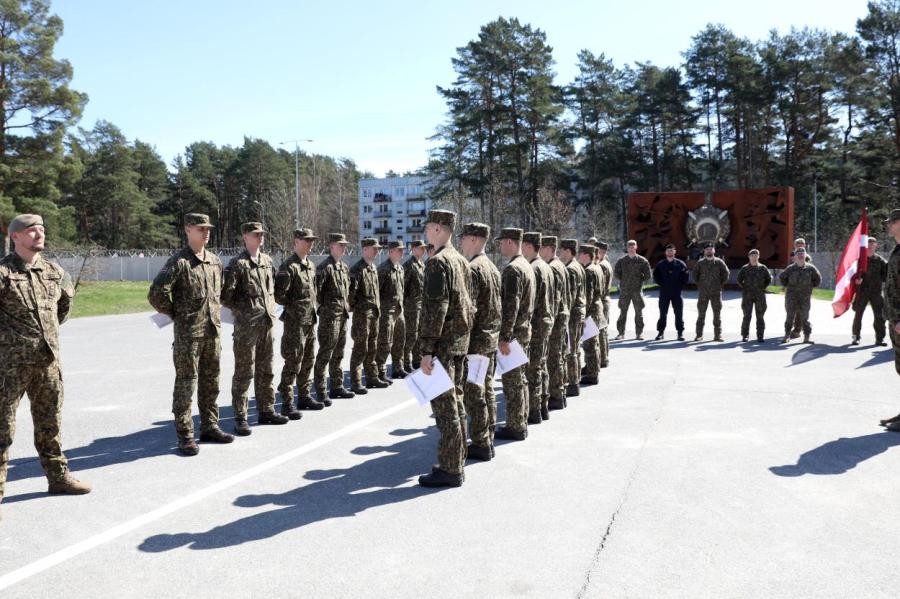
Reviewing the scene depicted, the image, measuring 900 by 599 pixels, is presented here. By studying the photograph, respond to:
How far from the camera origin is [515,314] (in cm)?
644

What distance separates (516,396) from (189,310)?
301 centimetres

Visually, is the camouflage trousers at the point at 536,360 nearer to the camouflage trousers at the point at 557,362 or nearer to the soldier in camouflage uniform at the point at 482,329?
the camouflage trousers at the point at 557,362

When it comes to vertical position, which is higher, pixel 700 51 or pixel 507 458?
pixel 700 51

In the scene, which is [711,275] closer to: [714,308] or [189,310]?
[714,308]

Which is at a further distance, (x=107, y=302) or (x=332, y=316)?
(x=107, y=302)

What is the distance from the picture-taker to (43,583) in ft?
11.9

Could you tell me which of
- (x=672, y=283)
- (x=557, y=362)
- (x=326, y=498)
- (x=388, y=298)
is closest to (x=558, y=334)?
(x=557, y=362)

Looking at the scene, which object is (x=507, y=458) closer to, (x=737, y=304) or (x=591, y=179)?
(x=737, y=304)

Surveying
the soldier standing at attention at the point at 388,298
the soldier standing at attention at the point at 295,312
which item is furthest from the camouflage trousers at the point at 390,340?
the soldier standing at attention at the point at 295,312

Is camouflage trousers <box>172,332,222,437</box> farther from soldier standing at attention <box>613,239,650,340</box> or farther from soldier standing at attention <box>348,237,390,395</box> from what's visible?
soldier standing at attention <box>613,239,650,340</box>

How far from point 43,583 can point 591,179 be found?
2102 inches

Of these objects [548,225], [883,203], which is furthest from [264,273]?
[883,203]

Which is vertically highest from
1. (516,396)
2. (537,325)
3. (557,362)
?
(537,325)

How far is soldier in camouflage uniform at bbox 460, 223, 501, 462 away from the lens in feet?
18.7
